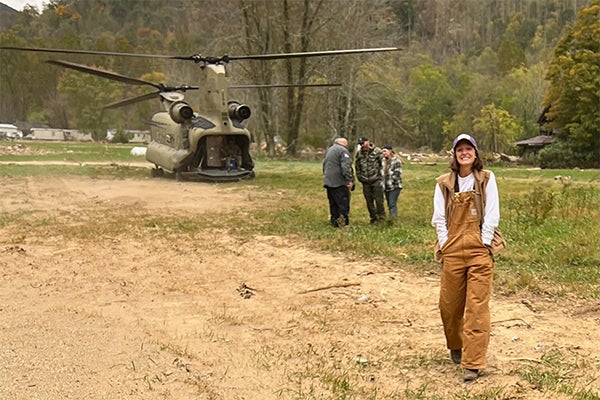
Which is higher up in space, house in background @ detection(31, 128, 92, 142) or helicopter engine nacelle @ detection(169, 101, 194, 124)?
helicopter engine nacelle @ detection(169, 101, 194, 124)

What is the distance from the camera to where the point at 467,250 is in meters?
4.58

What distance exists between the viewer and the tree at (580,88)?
3625cm

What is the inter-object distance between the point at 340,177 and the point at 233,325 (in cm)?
553

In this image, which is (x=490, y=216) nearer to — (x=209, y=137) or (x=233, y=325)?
(x=233, y=325)

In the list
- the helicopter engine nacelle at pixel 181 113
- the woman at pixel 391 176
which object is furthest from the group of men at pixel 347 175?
the helicopter engine nacelle at pixel 181 113

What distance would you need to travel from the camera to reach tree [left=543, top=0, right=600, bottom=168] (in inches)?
1427

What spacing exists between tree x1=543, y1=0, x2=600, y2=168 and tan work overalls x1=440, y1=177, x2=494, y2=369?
35.2m

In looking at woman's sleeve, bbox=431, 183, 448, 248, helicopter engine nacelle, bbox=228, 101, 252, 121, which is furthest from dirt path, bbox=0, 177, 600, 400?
helicopter engine nacelle, bbox=228, 101, 252, 121

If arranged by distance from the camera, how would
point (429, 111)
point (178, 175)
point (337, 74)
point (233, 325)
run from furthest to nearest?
point (429, 111) → point (337, 74) → point (178, 175) → point (233, 325)

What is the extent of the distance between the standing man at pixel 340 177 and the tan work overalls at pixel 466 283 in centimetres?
622

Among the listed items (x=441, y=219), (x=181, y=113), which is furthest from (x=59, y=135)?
(x=441, y=219)

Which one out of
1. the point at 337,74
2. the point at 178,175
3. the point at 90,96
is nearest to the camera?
the point at 178,175

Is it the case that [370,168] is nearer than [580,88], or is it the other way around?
[370,168]

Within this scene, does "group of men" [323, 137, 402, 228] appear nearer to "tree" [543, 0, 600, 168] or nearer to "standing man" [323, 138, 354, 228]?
"standing man" [323, 138, 354, 228]
